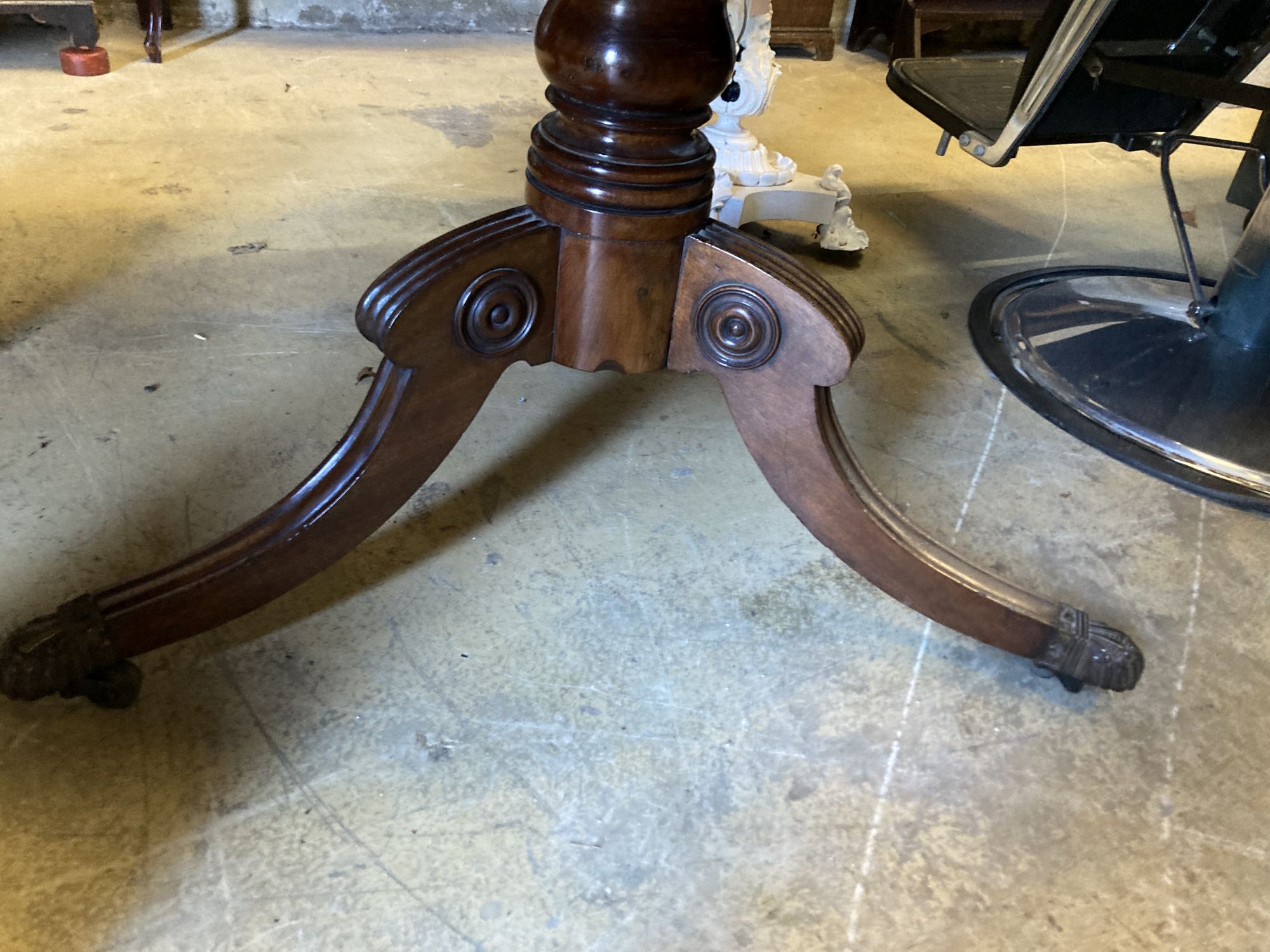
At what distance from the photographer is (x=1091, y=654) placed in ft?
2.86

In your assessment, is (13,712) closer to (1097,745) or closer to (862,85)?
(1097,745)

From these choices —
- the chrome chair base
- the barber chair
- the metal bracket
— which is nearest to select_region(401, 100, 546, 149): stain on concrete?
the barber chair

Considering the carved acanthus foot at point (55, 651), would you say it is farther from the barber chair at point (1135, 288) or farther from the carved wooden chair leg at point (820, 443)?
the barber chair at point (1135, 288)

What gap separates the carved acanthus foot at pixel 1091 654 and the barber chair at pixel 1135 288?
0.47 m

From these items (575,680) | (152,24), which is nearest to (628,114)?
(575,680)

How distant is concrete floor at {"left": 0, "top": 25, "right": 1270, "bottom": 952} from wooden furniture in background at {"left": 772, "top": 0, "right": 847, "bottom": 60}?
170cm

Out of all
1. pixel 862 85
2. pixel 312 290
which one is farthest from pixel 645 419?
pixel 862 85

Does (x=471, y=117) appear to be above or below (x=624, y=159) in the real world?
below

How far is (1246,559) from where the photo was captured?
3.69 ft

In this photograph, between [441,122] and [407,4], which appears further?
[407,4]

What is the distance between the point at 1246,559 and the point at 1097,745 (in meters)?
0.41

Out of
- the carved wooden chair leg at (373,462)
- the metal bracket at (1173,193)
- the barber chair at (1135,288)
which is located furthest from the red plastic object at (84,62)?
the metal bracket at (1173,193)

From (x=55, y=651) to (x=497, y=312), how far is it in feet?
1.40

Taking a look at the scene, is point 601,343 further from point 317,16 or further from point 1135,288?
point 317,16
